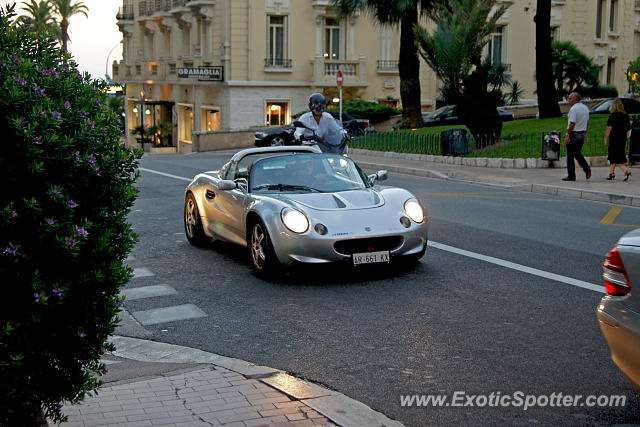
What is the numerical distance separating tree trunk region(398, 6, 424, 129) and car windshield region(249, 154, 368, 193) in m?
22.9

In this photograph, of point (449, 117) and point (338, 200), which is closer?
point (338, 200)

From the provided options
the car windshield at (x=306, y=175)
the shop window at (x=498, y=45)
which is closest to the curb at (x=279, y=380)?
the car windshield at (x=306, y=175)

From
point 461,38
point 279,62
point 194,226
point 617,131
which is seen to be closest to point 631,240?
point 194,226

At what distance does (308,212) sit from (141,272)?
2.20 meters

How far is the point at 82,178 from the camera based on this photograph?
13.3ft

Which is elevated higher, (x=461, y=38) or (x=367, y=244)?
(x=461, y=38)

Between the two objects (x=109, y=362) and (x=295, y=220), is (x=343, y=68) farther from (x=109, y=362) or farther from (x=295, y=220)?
(x=109, y=362)

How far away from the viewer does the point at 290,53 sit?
44812 millimetres

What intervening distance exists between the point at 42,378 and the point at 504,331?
12.9 ft

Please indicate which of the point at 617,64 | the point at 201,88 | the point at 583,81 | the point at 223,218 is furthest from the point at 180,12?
the point at 223,218

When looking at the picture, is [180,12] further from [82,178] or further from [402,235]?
[82,178]

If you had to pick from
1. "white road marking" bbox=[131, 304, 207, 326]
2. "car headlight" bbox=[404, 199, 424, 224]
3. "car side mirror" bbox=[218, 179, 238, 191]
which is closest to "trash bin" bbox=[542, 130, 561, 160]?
"car headlight" bbox=[404, 199, 424, 224]

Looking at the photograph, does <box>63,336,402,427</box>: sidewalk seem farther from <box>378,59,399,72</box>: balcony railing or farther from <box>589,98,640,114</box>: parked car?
<box>378,59,399,72</box>: balcony railing

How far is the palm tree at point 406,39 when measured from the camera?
3231 cm
